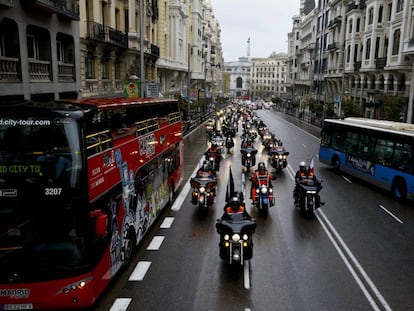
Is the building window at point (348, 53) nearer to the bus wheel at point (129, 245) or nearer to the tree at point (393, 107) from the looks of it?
the tree at point (393, 107)

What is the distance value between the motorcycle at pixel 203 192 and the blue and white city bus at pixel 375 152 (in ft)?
27.7

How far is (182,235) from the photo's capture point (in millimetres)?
13156

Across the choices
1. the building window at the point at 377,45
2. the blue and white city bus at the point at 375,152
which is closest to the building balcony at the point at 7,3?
the blue and white city bus at the point at 375,152

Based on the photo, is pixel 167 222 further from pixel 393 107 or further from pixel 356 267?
pixel 393 107

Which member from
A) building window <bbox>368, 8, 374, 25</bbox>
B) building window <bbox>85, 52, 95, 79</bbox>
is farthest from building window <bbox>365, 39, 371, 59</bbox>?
building window <bbox>85, 52, 95, 79</bbox>

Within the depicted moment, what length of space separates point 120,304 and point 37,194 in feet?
11.0

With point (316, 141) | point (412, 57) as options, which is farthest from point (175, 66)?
point (412, 57)

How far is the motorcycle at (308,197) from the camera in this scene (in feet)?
49.2

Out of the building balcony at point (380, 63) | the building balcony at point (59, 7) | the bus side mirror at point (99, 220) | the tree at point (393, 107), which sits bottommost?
the bus side mirror at point (99, 220)

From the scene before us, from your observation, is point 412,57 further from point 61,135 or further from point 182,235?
point 61,135

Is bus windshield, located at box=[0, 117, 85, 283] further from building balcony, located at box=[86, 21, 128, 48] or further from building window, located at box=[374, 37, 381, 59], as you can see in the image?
building window, located at box=[374, 37, 381, 59]

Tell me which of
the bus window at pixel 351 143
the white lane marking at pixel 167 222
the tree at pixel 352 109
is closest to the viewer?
the white lane marking at pixel 167 222

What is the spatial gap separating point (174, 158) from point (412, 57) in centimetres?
2617

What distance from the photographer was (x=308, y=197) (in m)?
15.0
